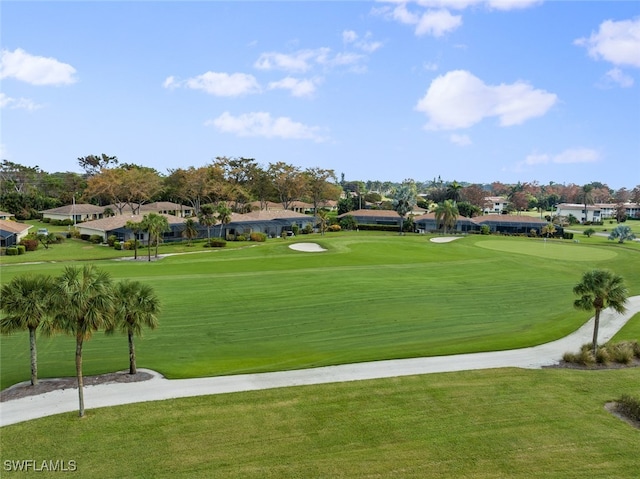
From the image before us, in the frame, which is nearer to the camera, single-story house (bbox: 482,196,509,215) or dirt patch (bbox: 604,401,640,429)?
dirt patch (bbox: 604,401,640,429)

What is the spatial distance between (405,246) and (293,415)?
52521 millimetres

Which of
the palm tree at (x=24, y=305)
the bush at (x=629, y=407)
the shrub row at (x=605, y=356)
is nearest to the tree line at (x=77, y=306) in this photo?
the palm tree at (x=24, y=305)

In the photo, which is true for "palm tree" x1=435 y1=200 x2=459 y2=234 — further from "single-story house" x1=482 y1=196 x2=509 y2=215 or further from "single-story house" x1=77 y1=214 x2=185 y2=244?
"single-story house" x1=482 y1=196 x2=509 y2=215

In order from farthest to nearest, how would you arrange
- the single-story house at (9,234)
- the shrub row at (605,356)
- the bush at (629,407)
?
1. the single-story house at (9,234)
2. the shrub row at (605,356)
3. the bush at (629,407)

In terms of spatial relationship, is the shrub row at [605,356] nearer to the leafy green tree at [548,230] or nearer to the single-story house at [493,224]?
the single-story house at [493,224]

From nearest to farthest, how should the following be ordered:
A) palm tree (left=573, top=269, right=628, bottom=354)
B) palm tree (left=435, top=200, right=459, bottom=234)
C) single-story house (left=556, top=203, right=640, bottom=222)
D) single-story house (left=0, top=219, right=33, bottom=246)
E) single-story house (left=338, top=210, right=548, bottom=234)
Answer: palm tree (left=573, top=269, right=628, bottom=354) → single-story house (left=0, top=219, right=33, bottom=246) → palm tree (left=435, top=200, right=459, bottom=234) → single-story house (left=338, top=210, right=548, bottom=234) → single-story house (left=556, top=203, right=640, bottom=222)

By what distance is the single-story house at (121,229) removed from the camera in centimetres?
6997

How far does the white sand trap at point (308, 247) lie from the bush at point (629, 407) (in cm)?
4356

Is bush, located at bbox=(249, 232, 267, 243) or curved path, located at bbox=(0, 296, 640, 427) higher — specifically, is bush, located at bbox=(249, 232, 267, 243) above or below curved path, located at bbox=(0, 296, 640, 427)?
above

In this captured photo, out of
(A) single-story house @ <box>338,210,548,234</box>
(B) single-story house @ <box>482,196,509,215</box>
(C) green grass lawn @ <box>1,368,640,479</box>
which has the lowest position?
(C) green grass lawn @ <box>1,368,640,479</box>

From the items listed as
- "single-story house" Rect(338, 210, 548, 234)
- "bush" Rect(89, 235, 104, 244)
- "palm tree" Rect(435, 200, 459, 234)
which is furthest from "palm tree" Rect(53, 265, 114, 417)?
"single-story house" Rect(338, 210, 548, 234)

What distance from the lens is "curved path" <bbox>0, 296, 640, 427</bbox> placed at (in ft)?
58.6

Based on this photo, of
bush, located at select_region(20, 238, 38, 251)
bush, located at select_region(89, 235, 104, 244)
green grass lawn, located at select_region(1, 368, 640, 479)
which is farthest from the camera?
bush, located at select_region(89, 235, 104, 244)

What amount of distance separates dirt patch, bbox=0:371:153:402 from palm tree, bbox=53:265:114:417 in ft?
10.0
